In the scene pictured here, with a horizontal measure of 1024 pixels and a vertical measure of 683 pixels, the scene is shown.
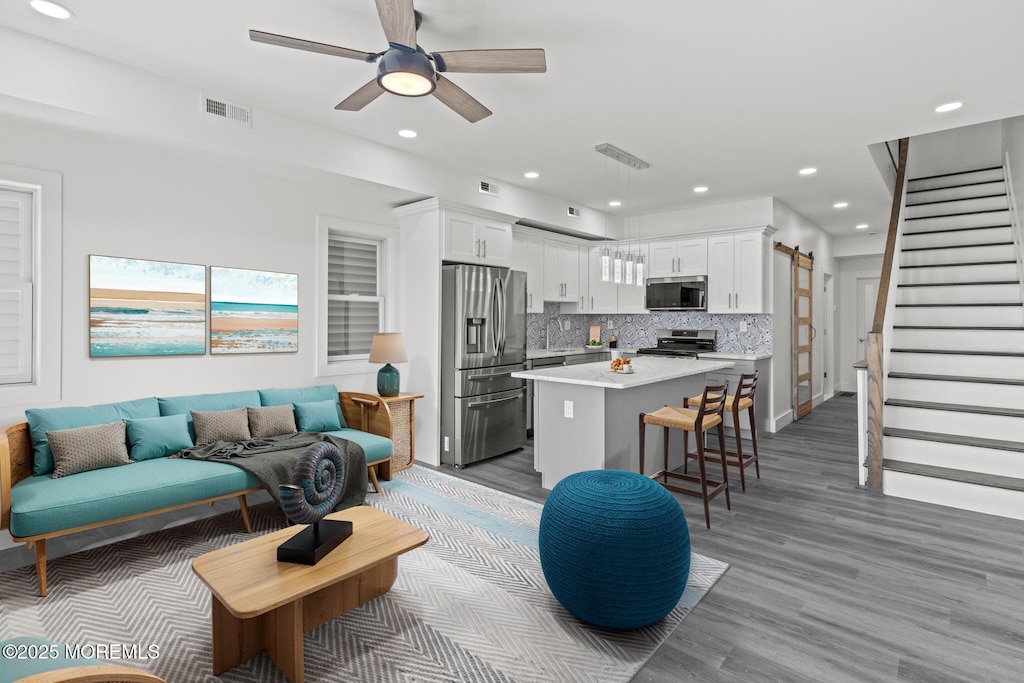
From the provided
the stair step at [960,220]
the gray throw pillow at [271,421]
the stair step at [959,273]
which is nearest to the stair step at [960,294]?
the stair step at [959,273]

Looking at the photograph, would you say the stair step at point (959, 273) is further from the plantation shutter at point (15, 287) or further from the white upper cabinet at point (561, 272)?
the plantation shutter at point (15, 287)

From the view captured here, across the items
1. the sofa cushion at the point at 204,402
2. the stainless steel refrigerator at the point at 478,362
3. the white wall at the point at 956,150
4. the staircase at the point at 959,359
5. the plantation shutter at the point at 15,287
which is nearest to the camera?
the plantation shutter at the point at 15,287

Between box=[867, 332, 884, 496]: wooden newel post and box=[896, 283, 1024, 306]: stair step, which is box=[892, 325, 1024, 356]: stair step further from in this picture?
box=[867, 332, 884, 496]: wooden newel post

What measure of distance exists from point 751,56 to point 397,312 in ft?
11.9

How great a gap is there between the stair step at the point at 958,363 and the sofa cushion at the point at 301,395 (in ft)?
16.2

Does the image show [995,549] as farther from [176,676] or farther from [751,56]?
[176,676]

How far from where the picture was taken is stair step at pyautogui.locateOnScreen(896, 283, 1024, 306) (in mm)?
4594

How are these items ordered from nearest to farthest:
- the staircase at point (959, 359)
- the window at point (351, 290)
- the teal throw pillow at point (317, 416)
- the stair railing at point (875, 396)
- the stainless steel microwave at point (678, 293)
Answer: the staircase at point (959, 359)
the stair railing at point (875, 396)
the teal throw pillow at point (317, 416)
the window at point (351, 290)
the stainless steel microwave at point (678, 293)

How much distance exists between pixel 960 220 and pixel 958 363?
2165 mm

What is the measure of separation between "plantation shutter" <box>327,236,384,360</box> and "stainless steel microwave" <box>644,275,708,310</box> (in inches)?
139

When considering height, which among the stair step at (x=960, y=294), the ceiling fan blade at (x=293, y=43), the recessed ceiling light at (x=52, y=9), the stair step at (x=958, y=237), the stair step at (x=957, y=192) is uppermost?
the stair step at (x=957, y=192)

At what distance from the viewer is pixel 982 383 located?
4.02 metres

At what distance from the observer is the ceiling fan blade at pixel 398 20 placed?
1966mm

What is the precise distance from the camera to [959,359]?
430cm
